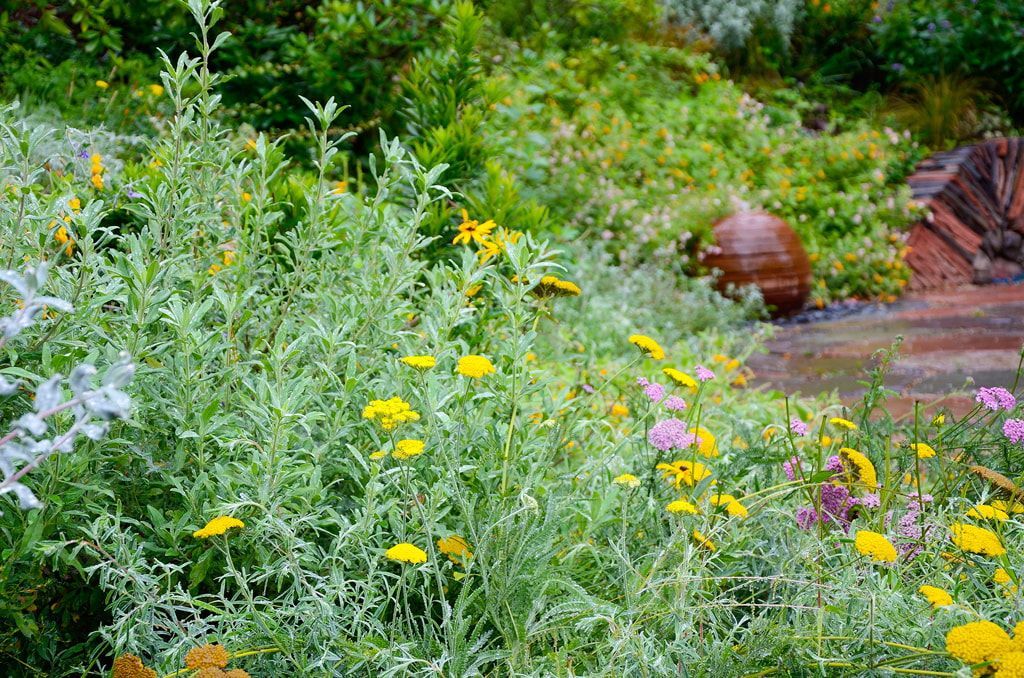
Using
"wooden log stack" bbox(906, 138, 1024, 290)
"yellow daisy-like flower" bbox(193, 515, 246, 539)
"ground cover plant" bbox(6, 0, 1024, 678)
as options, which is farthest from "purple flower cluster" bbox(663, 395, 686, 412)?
"wooden log stack" bbox(906, 138, 1024, 290)

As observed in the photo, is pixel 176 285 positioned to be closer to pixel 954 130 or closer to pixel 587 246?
pixel 587 246

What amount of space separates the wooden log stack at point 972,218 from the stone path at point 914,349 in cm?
117

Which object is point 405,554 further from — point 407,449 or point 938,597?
point 938,597

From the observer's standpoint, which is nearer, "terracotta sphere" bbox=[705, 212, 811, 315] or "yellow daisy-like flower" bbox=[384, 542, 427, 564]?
"yellow daisy-like flower" bbox=[384, 542, 427, 564]

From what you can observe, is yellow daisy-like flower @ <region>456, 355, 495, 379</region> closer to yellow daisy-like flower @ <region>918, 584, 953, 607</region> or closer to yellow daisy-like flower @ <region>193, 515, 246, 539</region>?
yellow daisy-like flower @ <region>193, 515, 246, 539</region>

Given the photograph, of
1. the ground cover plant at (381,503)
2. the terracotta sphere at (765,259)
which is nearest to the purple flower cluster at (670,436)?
the ground cover plant at (381,503)

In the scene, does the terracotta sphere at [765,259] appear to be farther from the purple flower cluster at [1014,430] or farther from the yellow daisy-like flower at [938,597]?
the yellow daisy-like flower at [938,597]

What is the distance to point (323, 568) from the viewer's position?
200 centimetres

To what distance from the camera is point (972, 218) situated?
32.7 ft

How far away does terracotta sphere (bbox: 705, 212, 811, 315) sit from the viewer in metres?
7.79

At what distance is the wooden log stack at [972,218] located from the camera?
973 centimetres

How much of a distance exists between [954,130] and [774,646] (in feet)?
37.6

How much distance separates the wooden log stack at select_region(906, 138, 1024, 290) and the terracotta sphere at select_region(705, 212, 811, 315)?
219 cm

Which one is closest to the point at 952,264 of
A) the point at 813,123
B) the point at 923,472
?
the point at 813,123
